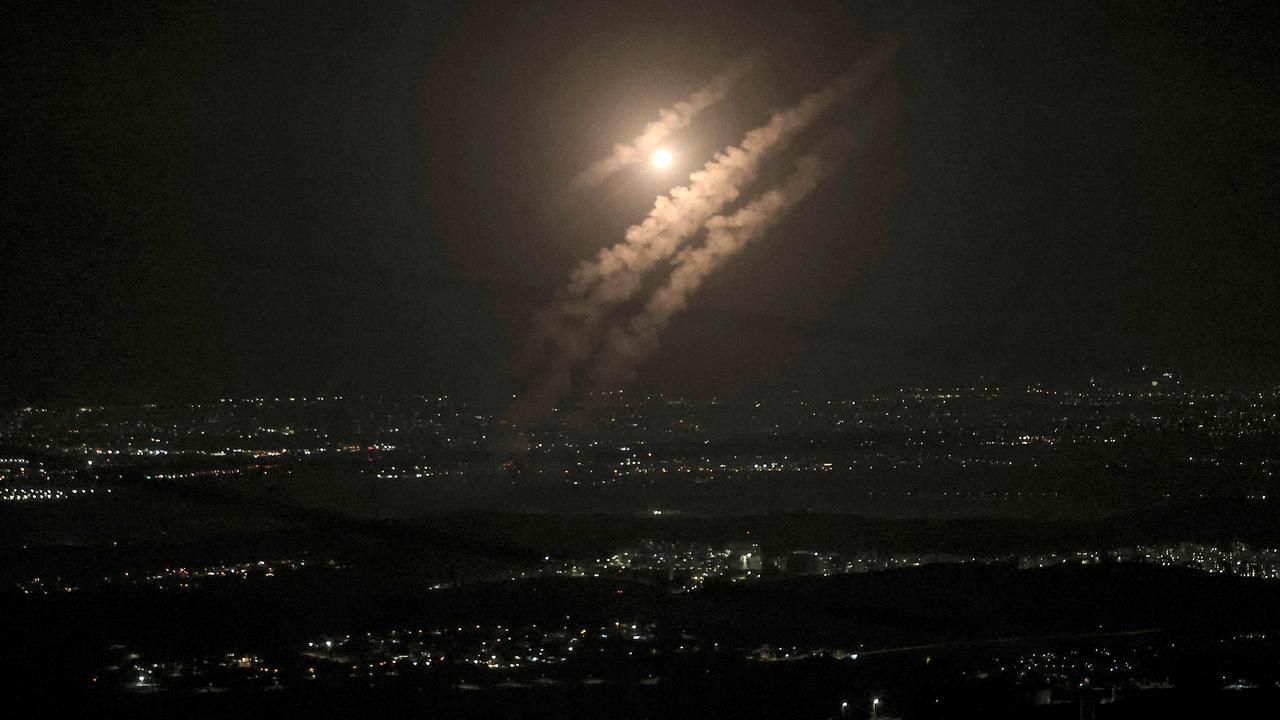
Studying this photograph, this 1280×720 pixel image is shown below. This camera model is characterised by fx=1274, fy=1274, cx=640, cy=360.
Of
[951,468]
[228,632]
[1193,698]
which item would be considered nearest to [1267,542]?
[951,468]

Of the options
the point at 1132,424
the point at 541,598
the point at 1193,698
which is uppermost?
the point at 1132,424

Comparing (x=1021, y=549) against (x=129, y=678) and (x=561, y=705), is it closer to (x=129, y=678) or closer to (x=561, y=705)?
(x=561, y=705)

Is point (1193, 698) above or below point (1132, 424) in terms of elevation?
below

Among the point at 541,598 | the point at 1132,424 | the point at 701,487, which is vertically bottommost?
the point at 541,598

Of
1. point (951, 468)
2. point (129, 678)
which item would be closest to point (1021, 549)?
point (951, 468)

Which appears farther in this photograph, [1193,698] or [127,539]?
[127,539]

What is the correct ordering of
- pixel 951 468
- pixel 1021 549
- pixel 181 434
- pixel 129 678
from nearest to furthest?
pixel 129 678
pixel 1021 549
pixel 951 468
pixel 181 434

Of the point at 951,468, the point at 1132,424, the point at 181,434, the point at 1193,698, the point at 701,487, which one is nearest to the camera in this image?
the point at 1193,698

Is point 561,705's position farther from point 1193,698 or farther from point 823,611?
point 1193,698

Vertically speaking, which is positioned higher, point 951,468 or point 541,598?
point 951,468
